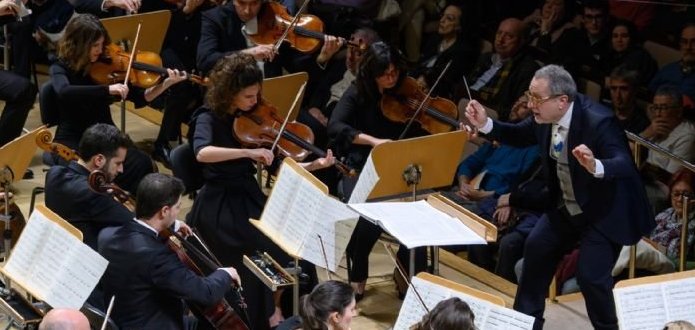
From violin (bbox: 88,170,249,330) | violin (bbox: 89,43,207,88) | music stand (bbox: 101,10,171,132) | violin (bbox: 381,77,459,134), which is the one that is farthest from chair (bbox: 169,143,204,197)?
music stand (bbox: 101,10,171,132)

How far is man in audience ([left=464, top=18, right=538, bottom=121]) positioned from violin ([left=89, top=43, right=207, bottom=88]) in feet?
5.75

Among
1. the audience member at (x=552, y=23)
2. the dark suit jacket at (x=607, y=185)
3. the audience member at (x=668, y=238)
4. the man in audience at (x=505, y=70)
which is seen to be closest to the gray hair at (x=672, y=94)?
the audience member at (x=668, y=238)

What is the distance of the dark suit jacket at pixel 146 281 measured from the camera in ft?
16.1

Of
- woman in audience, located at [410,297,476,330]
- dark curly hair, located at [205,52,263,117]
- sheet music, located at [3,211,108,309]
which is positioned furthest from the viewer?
dark curly hair, located at [205,52,263,117]

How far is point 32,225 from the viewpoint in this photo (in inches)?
201

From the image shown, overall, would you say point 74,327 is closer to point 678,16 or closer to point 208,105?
point 208,105

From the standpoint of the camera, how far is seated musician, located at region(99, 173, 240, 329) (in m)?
4.90

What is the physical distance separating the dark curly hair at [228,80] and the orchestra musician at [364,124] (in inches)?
25.8

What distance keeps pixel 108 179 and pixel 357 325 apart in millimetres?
1349

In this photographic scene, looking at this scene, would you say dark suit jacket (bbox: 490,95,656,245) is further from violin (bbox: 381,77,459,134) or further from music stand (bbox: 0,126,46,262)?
music stand (bbox: 0,126,46,262)

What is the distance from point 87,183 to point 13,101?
7.18 feet

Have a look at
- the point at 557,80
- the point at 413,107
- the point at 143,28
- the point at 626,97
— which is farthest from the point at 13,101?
the point at 557,80

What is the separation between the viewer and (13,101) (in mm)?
7578

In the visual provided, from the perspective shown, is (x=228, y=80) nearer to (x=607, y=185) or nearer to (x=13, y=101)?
(x=607, y=185)
